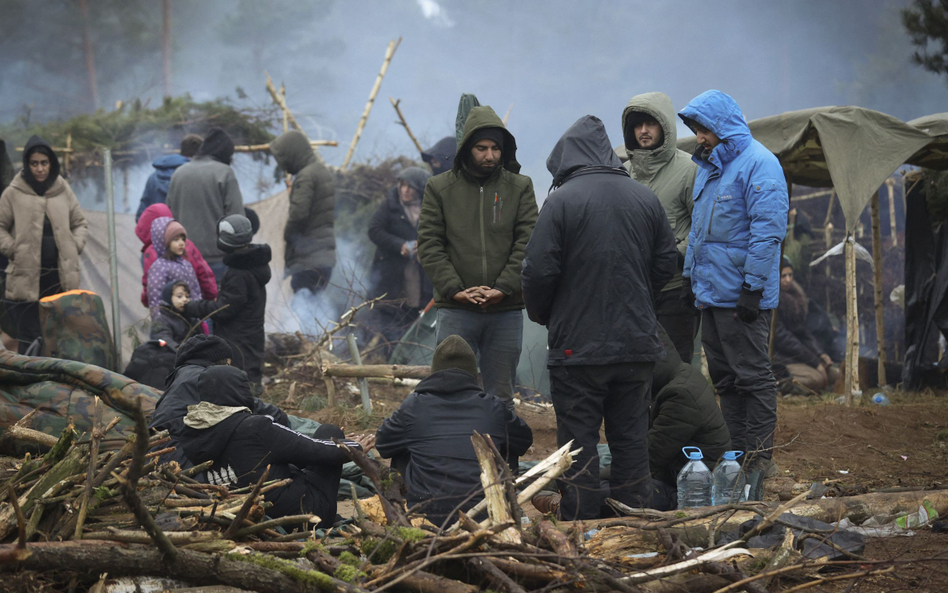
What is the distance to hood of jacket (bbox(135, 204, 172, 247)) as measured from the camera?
25.8 feet

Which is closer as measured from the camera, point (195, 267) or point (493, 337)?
point (493, 337)

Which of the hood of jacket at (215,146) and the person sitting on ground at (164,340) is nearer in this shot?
the person sitting on ground at (164,340)

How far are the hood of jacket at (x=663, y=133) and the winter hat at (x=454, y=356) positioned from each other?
81.0 inches

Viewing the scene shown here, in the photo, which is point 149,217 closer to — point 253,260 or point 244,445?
point 253,260

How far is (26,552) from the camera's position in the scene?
90.0 inches

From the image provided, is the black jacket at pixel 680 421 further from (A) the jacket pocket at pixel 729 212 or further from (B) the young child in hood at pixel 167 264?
(B) the young child in hood at pixel 167 264

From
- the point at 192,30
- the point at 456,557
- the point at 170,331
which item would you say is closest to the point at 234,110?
the point at 170,331

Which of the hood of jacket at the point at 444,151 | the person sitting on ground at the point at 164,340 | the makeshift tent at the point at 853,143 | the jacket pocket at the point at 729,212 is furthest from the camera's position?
the hood of jacket at the point at 444,151

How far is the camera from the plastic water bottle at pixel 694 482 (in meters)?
4.27

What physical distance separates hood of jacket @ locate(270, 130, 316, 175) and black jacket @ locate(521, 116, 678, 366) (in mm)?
5254

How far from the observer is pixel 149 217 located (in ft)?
25.8

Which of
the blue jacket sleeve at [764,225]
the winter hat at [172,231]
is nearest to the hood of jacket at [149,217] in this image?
the winter hat at [172,231]

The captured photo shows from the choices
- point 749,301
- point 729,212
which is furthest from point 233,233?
point 749,301

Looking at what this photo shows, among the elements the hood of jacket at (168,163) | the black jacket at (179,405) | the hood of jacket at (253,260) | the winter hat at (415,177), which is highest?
the hood of jacket at (168,163)
